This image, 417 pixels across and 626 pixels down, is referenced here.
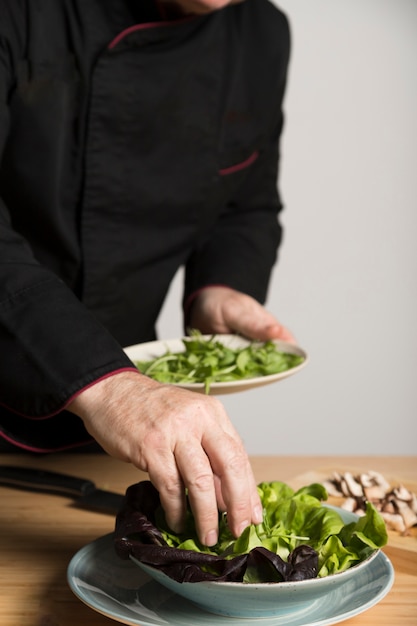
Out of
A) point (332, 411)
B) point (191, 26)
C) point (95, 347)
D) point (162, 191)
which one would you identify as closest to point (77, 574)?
point (95, 347)

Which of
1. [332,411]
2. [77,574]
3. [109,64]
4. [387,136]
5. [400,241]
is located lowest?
[332,411]

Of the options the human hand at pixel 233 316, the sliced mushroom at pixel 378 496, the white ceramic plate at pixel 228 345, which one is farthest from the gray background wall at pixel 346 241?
the sliced mushroom at pixel 378 496

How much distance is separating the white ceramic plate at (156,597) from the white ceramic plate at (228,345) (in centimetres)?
33

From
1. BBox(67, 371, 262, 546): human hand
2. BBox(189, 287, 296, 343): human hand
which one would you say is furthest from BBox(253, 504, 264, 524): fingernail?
BBox(189, 287, 296, 343): human hand

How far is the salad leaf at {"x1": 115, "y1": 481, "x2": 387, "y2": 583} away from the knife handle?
0.30m

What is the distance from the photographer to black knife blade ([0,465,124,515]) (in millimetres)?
1242

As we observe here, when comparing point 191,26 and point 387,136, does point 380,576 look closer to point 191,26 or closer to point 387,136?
point 191,26

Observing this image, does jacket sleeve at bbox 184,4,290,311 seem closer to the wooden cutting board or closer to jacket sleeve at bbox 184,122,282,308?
jacket sleeve at bbox 184,122,282,308

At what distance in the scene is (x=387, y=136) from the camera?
3.60 meters

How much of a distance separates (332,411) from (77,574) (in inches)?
114

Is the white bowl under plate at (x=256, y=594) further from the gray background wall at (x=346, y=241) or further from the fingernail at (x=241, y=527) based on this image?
the gray background wall at (x=346, y=241)

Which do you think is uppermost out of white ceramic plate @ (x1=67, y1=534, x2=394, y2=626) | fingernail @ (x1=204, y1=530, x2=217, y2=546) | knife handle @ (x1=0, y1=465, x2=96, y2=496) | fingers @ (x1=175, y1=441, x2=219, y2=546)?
fingers @ (x1=175, y1=441, x2=219, y2=546)

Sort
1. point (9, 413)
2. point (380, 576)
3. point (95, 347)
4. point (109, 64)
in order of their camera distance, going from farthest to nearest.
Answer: point (109, 64) < point (9, 413) < point (95, 347) < point (380, 576)

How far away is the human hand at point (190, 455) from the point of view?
93 cm
